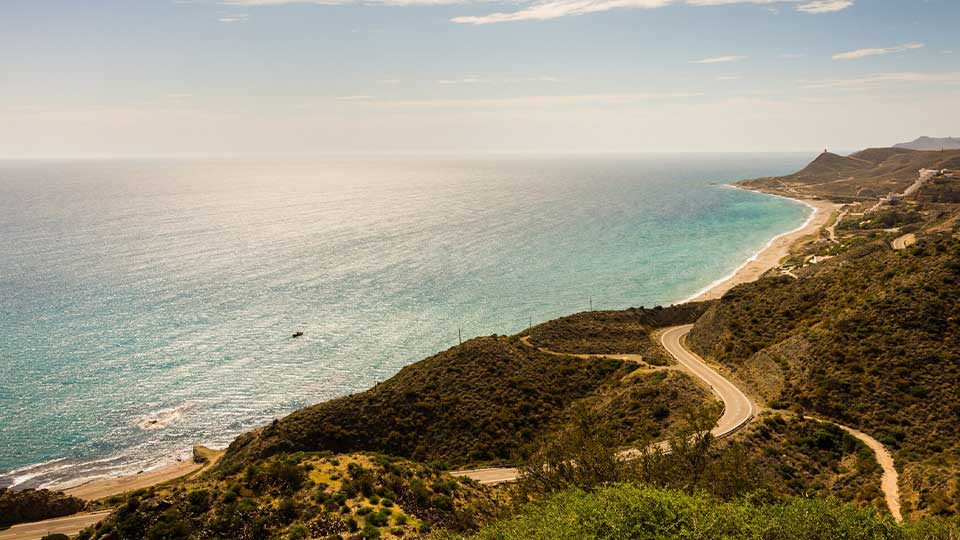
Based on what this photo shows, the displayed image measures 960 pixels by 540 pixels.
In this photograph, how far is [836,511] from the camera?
24766mm

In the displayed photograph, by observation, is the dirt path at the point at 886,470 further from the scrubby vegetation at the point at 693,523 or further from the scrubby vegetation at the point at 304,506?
the scrubby vegetation at the point at 304,506

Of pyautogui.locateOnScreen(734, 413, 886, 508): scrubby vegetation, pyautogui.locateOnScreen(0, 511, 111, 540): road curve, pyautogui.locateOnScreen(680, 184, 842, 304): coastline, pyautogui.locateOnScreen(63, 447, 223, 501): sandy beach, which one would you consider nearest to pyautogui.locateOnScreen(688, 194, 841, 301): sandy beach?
pyautogui.locateOnScreen(680, 184, 842, 304): coastline

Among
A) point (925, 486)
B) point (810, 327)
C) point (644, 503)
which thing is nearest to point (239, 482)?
point (644, 503)

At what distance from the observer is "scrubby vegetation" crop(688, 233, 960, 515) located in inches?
1613

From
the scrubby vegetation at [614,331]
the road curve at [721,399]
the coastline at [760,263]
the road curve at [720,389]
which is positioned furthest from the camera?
the coastline at [760,263]

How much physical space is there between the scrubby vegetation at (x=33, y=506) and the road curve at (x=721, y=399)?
32.6m

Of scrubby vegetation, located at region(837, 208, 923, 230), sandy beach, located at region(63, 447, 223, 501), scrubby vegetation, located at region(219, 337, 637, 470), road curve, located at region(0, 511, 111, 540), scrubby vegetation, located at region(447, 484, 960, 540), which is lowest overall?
sandy beach, located at region(63, 447, 223, 501)

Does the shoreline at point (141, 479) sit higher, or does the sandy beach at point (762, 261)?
the sandy beach at point (762, 261)

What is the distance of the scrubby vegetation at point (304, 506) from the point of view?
30.9 meters

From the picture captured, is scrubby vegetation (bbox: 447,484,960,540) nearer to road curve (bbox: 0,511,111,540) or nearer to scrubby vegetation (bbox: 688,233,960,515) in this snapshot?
scrubby vegetation (bbox: 688,233,960,515)

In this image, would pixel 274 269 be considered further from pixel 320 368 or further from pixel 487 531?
pixel 487 531

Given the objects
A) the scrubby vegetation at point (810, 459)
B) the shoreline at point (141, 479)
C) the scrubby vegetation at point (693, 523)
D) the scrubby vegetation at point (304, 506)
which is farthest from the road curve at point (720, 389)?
the shoreline at point (141, 479)

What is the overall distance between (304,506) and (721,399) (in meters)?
38.9

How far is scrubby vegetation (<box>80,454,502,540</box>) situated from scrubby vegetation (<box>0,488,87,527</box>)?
1737cm
